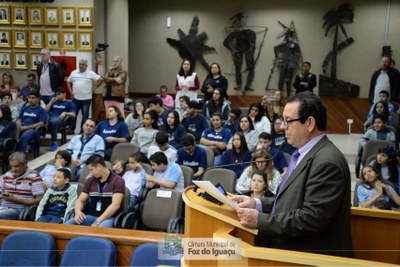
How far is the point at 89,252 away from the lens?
10.7ft

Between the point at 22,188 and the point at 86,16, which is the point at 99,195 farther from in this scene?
the point at 86,16

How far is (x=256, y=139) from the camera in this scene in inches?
242

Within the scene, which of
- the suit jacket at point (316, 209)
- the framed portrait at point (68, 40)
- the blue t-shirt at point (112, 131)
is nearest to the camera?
the suit jacket at point (316, 209)

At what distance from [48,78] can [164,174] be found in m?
4.24

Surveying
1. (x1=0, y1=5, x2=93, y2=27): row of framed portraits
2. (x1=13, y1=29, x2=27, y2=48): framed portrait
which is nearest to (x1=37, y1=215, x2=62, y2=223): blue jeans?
(x1=0, y1=5, x2=93, y2=27): row of framed portraits

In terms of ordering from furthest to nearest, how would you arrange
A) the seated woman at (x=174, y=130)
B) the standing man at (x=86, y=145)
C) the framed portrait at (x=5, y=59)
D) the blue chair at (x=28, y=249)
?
the framed portrait at (x=5, y=59)
the seated woman at (x=174, y=130)
the standing man at (x=86, y=145)
the blue chair at (x=28, y=249)

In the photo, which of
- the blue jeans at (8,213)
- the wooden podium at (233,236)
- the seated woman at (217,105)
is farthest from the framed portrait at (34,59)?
the wooden podium at (233,236)

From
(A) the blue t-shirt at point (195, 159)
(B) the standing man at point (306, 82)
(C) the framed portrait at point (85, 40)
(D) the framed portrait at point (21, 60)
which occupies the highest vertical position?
(C) the framed portrait at point (85, 40)

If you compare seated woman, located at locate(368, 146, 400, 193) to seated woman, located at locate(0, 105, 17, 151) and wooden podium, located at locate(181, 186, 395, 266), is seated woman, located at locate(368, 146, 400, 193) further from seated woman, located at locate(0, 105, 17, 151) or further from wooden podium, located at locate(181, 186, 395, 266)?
seated woman, located at locate(0, 105, 17, 151)

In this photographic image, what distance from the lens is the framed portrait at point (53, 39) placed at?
880cm

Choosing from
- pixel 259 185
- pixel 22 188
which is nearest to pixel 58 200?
pixel 22 188

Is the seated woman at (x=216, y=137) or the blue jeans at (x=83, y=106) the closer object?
the seated woman at (x=216, y=137)

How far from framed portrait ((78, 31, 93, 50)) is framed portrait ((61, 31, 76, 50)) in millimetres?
118

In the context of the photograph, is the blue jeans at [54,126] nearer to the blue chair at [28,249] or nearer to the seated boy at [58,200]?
the seated boy at [58,200]
